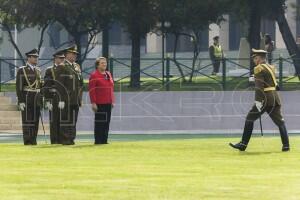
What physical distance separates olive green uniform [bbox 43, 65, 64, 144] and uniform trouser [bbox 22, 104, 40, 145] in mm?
362

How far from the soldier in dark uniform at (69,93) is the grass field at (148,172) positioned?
0.36m

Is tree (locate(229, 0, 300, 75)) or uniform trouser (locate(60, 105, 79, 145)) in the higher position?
tree (locate(229, 0, 300, 75))

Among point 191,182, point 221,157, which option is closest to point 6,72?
point 221,157

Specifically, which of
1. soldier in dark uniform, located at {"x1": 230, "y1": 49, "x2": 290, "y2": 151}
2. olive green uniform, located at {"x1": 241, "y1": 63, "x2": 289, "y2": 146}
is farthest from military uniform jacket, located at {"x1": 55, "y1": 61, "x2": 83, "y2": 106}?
olive green uniform, located at {"x1": 241, "y1": 63, "x2": 289, "y2": 146}

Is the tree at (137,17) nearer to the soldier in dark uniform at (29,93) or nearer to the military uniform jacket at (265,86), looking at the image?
the soldier in dark uniform at (29,93)

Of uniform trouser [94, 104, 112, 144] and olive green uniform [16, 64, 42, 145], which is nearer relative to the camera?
uniform trouser [94, 104, 112, 144]

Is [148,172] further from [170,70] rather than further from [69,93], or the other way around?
[170,70]

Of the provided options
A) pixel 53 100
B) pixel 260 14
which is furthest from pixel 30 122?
pixel 260 14

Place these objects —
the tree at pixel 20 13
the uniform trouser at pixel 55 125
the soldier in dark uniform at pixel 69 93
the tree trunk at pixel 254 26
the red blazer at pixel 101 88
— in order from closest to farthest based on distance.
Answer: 1. the soldier in dark uniform at pixel 69 93
2. the red blazer at pixel 101 88
3. the uniform trouser at pixel 55 125
4. the tree at pixel 20 13
5. the tree trunk at pixel 254 26

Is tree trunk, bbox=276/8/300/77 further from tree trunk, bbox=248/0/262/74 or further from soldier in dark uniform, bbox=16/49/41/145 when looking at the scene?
soldier in dark uniform, bbox=16/49/41/145

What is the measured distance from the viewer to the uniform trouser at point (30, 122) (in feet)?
71.6

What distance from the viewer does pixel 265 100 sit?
19.2 m

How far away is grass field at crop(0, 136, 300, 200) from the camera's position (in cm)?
1245

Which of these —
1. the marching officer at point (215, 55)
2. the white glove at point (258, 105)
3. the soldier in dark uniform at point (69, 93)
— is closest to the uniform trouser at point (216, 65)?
the marching officer at point (215, 55)
